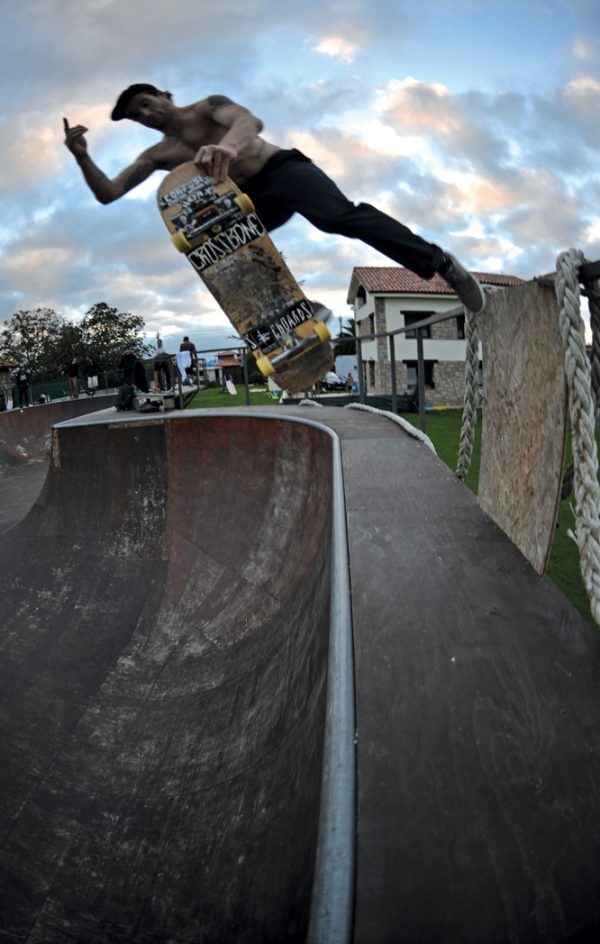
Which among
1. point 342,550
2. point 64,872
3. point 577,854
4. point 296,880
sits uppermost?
point 342,550

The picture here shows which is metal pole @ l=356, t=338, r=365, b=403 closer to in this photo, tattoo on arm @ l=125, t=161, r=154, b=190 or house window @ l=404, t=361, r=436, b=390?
tattoo on arm @ l=125, t=161, r=154, b=190

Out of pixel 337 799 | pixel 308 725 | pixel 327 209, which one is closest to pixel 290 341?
pixel 327 209

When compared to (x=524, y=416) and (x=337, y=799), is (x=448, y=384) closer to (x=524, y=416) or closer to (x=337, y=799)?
(x=524, y=416)

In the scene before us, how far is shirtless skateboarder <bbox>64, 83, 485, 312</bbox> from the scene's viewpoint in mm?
3711

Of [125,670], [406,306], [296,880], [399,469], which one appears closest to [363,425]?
[399,469]

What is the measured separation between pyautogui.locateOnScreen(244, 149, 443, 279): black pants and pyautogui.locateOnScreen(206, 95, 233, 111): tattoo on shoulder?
0.46 metres

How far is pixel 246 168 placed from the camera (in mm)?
4281

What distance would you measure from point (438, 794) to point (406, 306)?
32245 millimetres

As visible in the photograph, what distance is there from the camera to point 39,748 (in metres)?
2.86

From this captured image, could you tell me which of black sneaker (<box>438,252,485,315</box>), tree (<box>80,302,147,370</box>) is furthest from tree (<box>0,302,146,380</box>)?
black sneaker (<box>438,252,485,315</box>)

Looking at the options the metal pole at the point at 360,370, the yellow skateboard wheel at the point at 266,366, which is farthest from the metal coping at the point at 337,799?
the metal pole at the point at 360,370

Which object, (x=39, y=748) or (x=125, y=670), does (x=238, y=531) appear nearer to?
(x=125, y=670)

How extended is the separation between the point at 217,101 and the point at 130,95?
59 centimetres

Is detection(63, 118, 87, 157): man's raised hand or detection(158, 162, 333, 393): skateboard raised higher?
detection(63, 118, 87, 157): man's raised hand
